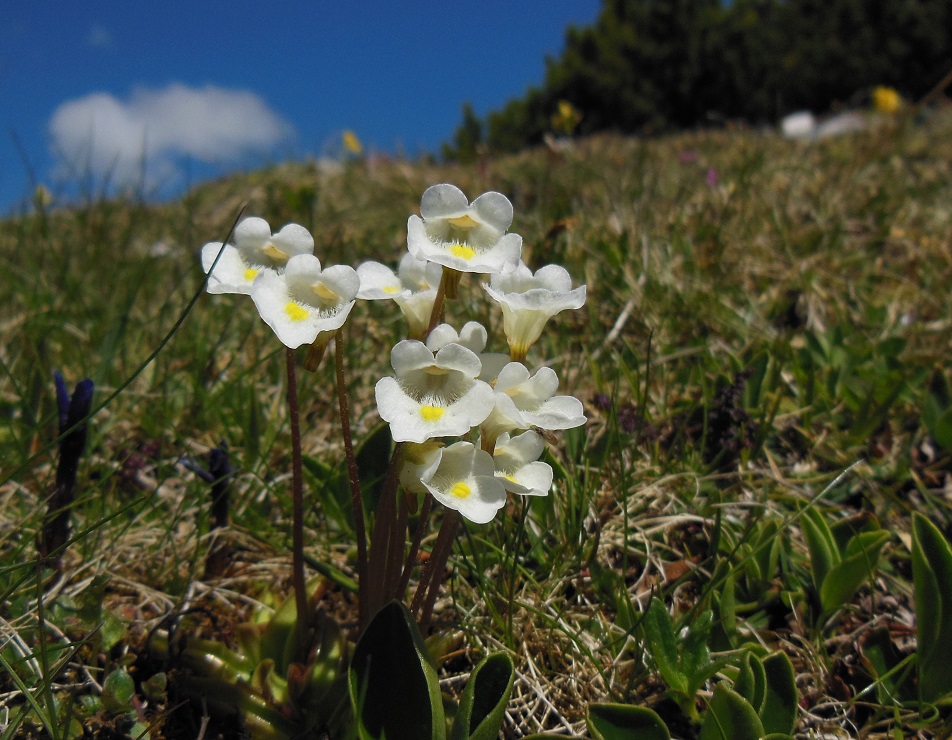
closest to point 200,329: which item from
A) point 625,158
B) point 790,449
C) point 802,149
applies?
point 790,449

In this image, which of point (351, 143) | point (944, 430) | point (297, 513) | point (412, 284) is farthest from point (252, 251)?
point (351, 143)

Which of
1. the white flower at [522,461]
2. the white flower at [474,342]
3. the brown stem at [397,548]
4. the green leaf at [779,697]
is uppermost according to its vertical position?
the white flower at [474,342]

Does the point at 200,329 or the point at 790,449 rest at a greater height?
the point at 200,329

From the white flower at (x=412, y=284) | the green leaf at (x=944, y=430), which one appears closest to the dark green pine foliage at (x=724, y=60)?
the green leaf at (x=944, y=430)

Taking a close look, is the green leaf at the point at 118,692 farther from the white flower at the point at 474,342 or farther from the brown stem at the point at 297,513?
the white flower at the point at 474,342

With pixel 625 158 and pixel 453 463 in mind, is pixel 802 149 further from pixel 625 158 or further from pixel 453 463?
pixel 453 463

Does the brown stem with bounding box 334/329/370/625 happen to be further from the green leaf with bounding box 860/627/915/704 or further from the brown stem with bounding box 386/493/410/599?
the green leaf with bounding box 860/627/915/704

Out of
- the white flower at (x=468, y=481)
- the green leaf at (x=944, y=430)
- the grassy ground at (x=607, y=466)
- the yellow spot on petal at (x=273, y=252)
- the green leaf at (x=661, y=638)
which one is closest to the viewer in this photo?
the white flower at (x=468, y=481)
